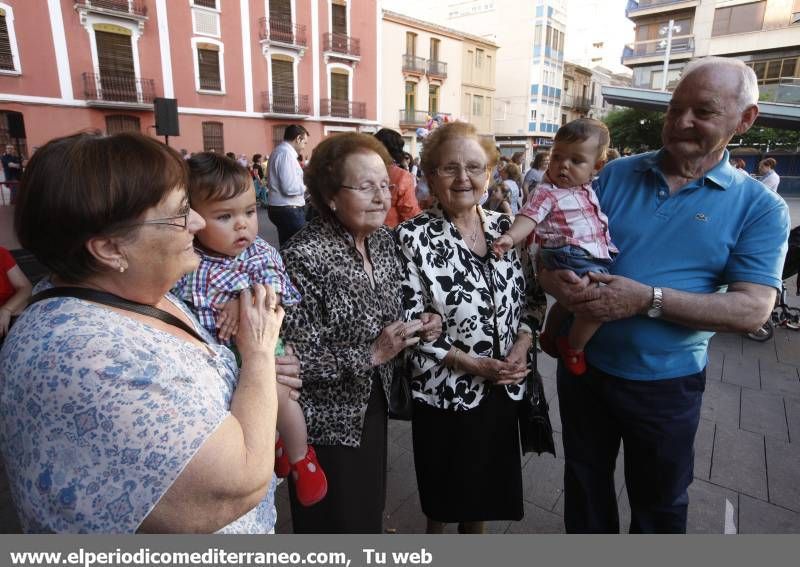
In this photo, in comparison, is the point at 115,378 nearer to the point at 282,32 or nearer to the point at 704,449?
the point at 704,449

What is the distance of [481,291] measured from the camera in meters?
1.90

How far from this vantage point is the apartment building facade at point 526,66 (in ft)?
119

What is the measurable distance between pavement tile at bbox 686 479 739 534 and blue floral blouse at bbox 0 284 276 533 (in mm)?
2573

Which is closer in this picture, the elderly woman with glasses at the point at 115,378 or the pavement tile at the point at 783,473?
the elderly woman with glasses at the point at 115,378

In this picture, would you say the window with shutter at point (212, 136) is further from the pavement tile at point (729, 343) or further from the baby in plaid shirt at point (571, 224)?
the baby in plaid shirt at point (571, 224)

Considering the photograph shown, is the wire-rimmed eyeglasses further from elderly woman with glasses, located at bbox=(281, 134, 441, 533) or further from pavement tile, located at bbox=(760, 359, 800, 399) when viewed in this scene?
pavement tile, located at bbox=(760, 359, 800, 399)

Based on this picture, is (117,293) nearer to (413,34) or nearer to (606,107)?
(413,34)

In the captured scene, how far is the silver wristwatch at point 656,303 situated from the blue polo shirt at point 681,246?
0.09 meters

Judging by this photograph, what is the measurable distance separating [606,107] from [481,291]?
186ft

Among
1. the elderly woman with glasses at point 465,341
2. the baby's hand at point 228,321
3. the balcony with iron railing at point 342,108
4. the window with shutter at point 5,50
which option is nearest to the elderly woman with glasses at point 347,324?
the elderly woman with glasses at point 465,341

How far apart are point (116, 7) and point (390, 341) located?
20293 mm

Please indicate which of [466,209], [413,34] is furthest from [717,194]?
[413,34]

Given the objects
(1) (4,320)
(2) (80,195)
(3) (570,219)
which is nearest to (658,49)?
(3) (570,219)

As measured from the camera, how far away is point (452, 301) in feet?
6.15
